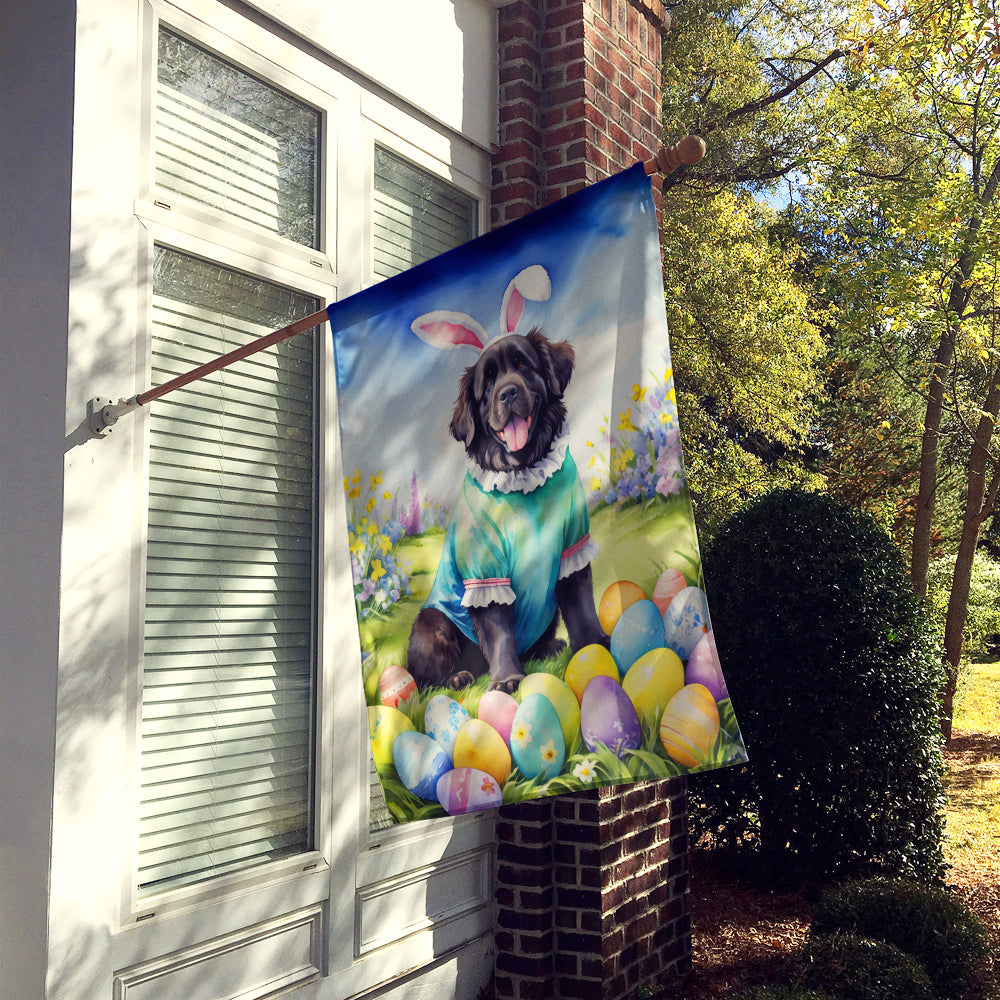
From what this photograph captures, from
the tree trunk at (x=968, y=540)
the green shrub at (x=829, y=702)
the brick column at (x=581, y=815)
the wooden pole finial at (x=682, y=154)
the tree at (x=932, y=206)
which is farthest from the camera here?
the tree trunk at (x=968, y=540)

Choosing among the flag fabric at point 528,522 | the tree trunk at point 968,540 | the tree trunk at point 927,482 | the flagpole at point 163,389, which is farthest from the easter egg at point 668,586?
the tree trunk at point 927,482

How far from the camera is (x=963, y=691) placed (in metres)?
14.8

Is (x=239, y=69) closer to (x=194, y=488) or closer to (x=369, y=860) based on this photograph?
(x=194, y=488)

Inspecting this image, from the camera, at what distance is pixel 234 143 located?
11.0 feet

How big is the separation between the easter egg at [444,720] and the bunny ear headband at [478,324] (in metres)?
0.88

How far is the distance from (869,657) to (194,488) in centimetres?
413

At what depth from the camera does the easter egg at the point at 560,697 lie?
7.80 feet

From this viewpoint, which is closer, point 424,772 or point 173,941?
point 424,772

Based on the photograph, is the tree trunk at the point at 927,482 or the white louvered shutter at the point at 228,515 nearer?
the white louvered shutter at the point at 228,515

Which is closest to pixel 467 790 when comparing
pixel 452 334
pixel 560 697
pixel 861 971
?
pixel 560 697

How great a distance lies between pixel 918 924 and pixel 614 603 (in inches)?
120

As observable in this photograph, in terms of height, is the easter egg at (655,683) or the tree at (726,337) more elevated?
the tree at (726,337)

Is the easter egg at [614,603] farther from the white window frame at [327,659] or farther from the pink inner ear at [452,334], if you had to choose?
the white window frame at [327,659]

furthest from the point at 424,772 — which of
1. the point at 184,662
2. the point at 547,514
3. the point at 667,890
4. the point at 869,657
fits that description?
the point at 869,657
